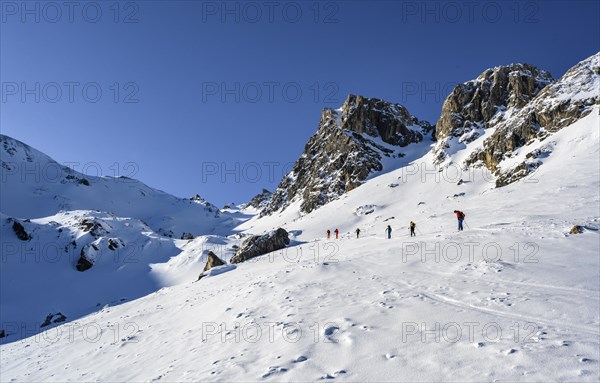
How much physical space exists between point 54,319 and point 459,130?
101 m

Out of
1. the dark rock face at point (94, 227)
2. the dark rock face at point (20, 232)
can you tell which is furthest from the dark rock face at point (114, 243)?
the dark rock face at point (20, 232)

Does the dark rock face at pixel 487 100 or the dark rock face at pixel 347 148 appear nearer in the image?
the dark rock face at pixel 487 100

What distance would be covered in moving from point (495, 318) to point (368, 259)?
11.6 meters

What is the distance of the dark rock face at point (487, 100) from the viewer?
9162 centimetres

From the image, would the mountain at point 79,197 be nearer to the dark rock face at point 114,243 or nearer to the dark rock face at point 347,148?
the dark rock face at point 347,148

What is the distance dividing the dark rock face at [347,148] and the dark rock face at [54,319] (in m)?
69.3

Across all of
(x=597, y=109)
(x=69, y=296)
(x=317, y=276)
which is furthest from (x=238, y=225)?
(x=317, y=276)

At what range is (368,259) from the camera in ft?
68.5

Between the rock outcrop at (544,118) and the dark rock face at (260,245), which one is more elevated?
→ the rock outcrop at (544,118)

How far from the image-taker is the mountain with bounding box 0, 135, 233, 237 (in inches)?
3716

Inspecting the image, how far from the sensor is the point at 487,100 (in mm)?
98375

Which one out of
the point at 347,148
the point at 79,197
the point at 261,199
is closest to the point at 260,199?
the point at 261,199

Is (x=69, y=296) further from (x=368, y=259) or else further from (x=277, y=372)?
(x=277, y=372)

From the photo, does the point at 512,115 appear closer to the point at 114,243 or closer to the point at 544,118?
the point at 544,118
